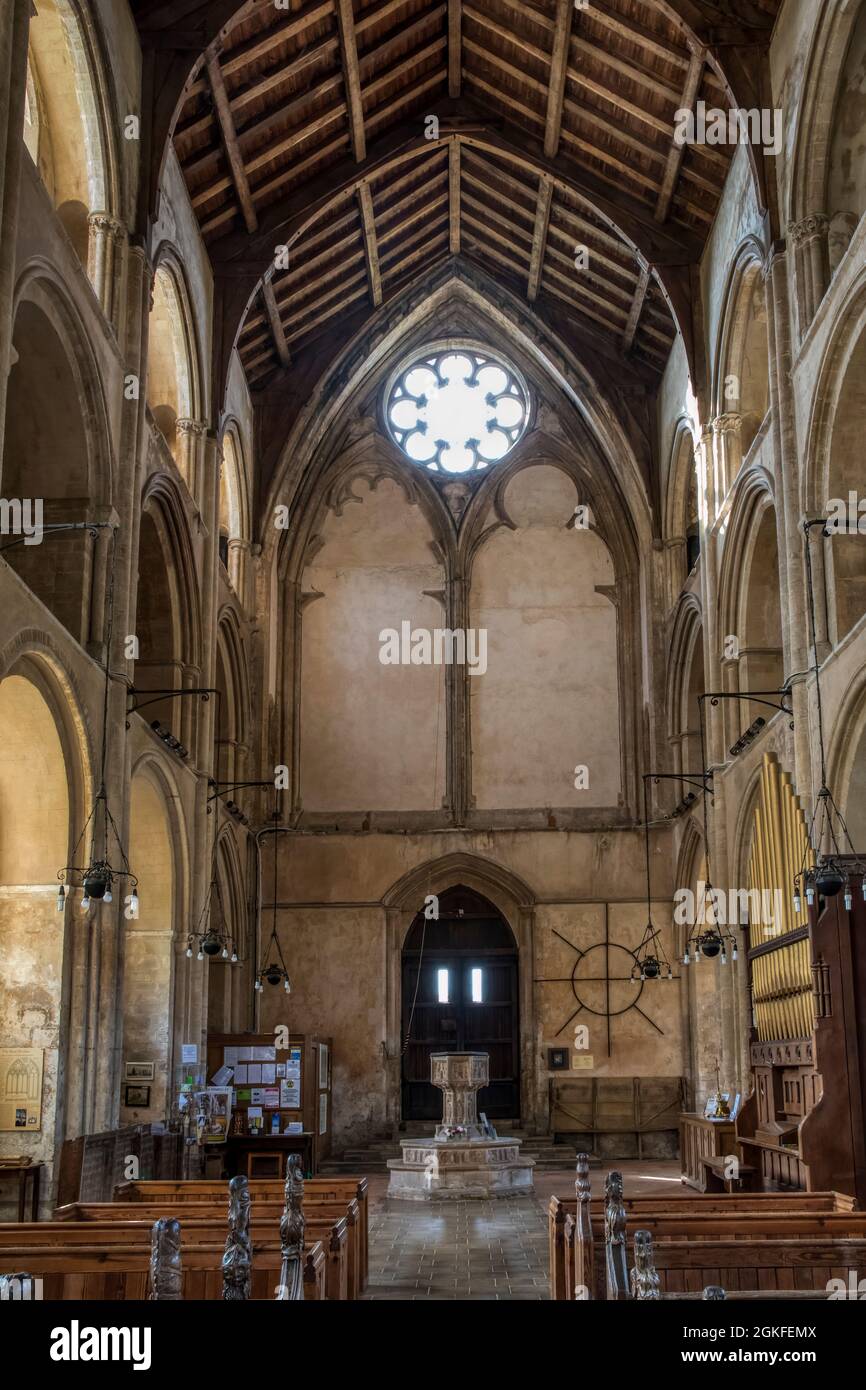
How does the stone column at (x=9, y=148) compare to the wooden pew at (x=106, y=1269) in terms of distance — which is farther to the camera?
the stone column at (x=9, y=148)

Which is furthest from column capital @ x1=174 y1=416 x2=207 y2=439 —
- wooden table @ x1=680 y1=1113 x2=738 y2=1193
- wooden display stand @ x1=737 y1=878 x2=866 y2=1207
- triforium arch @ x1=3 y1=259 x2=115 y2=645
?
wooden table @ x1=680 y1=1113 x2=738 y2=1193

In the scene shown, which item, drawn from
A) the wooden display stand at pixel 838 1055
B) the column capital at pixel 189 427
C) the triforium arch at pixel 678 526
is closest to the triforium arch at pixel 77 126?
the column capital at pixel 189 427

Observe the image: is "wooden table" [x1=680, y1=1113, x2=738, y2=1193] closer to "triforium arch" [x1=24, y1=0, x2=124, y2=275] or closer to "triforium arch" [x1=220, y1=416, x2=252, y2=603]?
"triforium arch" [x1=220, y1=416, x2=252, y2=603]

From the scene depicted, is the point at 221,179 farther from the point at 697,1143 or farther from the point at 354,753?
the point at 697,1143

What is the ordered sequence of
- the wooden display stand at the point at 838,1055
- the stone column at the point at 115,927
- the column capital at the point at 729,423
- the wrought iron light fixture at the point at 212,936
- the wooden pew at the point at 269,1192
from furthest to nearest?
1. the column capital at the point at 729,423
2. the wrought iron light fixture at the point at 212,936
3. the stone column at the point at 115,927
4. the wooden display stand at the point at 838,1055
5. the wooden pew at the point at 269,1192

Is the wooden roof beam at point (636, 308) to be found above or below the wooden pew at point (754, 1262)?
above

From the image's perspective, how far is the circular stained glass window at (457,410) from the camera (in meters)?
25.7

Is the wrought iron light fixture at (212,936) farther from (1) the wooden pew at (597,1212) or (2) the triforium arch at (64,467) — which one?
(1) the wooden pew at (597,1212)

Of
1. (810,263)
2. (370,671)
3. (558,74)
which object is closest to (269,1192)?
(810,263)

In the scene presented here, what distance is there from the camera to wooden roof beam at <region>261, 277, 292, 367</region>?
21484 mm

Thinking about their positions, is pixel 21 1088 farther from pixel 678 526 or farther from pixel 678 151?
pixel 678 526

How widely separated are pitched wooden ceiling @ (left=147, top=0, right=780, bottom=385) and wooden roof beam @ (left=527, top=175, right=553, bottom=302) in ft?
0.12

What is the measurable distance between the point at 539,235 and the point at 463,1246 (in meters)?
15.9

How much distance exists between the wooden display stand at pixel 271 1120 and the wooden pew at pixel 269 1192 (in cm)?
623
